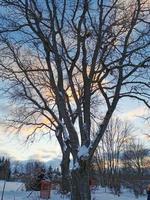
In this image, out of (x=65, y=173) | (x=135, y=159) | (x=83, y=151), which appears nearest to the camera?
(x=83, y=151)

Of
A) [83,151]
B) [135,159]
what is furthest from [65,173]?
[135,159]

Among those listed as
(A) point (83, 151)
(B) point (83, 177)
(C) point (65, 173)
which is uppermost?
(C) point (65, 173)

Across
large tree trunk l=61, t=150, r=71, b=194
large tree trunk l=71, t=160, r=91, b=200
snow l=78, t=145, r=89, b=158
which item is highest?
large tree trunk l=61, t=150, r=71, b=194

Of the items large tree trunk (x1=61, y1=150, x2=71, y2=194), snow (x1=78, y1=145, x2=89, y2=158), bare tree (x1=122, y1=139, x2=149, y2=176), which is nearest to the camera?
snow (x1=78, y1=145, x2=89, y2=158)

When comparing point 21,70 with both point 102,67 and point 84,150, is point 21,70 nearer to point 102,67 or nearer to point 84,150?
point 102,67

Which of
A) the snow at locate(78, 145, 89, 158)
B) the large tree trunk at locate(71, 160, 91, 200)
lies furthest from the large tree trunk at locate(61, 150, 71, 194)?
the snow at locate(78, 145, 89, 158)

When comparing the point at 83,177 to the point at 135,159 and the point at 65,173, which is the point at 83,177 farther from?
the point at 135,159

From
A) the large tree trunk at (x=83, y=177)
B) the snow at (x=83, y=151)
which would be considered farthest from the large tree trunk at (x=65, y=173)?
the snow at (x=83, y=151)

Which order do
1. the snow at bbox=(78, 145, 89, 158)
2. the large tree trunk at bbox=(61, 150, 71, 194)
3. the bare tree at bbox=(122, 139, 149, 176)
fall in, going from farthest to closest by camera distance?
the bare tree at bbox=(122, 139, 149, 176), the large tree trunk at bbox=(61, 150, 71, 194), the snow at bbox=(78, 145, 89, 158)

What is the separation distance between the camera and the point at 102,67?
765 inches

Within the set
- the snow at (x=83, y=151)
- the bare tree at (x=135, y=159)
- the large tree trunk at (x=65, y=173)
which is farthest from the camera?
the bare tree at (x=135, y=159)

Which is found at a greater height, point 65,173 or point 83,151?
point 65,173

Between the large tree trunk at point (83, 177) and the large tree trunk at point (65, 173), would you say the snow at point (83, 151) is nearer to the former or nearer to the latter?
the large tree trunk at point (83, 177)

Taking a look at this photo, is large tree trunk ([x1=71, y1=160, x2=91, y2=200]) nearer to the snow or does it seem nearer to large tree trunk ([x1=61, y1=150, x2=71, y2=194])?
the snow
